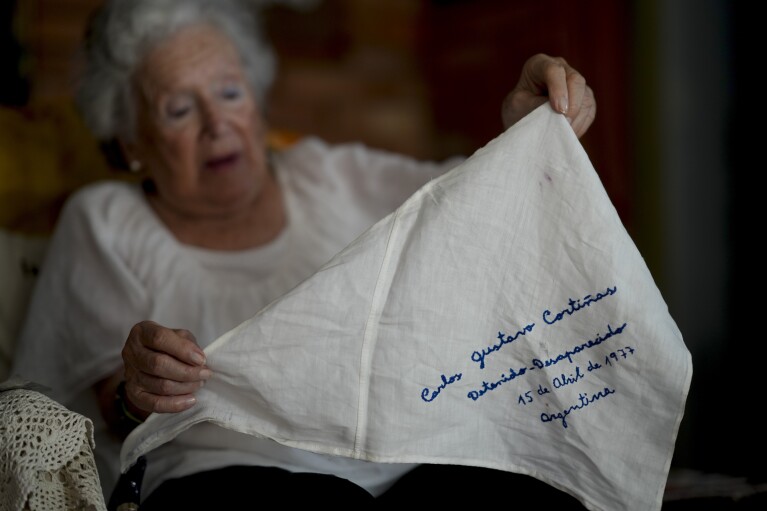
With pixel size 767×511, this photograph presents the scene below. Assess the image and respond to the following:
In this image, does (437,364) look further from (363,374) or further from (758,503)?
(758,503)

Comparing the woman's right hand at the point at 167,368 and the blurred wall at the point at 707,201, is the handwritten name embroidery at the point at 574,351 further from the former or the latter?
the blurred wall at the point at 707,201

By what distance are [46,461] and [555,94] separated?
661 millimetres

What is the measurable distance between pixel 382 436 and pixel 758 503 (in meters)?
0.52

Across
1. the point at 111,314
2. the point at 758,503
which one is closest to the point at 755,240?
the point at 758,503

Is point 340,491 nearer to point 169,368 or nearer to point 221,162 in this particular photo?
point 169,368

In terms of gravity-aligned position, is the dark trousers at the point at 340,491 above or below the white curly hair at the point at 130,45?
below

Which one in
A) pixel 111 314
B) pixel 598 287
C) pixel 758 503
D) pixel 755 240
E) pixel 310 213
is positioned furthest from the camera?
pixel 755 240

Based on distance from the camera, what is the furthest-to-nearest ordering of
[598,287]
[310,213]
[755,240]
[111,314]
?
[755,240] < [310,213] < [111,314] < [598,287]

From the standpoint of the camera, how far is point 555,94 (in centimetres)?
87

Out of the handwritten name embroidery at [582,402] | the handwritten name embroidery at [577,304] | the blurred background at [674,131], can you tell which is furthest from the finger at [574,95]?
the blurred background at [674,131]

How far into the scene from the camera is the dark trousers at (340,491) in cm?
90

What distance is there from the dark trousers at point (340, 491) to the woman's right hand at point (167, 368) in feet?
0.52

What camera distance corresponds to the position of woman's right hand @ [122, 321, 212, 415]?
83 centimetres

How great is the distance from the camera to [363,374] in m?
0.84
